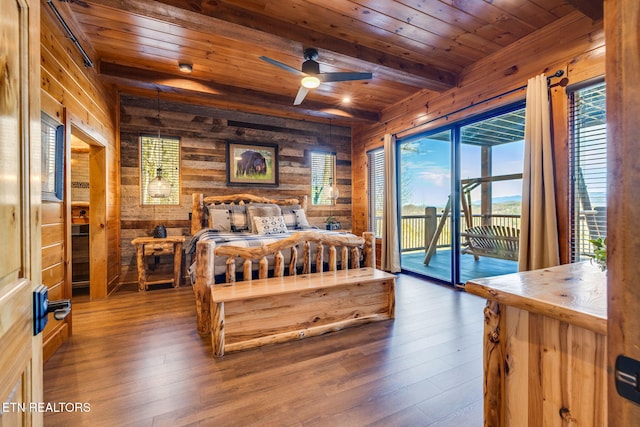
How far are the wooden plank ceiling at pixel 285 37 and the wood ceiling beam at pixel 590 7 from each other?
2cm

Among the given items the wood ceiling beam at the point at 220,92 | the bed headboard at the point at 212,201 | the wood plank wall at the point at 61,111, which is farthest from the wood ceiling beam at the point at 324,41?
the bed headboard at the point at 212,201

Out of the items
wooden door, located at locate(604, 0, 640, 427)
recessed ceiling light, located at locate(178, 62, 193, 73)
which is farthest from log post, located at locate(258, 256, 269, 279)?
recessed ceiling light, located at locate(178, 62, 193, 73)

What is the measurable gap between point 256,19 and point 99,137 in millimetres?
2412

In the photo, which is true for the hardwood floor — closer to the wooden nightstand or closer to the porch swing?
the wooden nightstand

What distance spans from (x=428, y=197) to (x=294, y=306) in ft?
12.0

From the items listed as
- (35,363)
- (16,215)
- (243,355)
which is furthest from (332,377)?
(16,215)

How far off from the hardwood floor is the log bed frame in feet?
0.37

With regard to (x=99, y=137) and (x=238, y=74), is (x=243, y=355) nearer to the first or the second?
(x=99, y=137)

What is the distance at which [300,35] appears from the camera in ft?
8.92

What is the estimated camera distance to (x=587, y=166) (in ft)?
8.24

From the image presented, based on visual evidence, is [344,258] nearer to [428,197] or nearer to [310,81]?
[310,81]

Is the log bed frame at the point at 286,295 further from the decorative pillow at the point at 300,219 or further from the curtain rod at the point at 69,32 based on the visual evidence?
the curtain rod at the point at 69,32

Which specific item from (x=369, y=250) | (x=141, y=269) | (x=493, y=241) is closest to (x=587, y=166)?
(x=493, y=241)

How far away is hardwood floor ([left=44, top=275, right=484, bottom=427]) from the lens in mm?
1513
